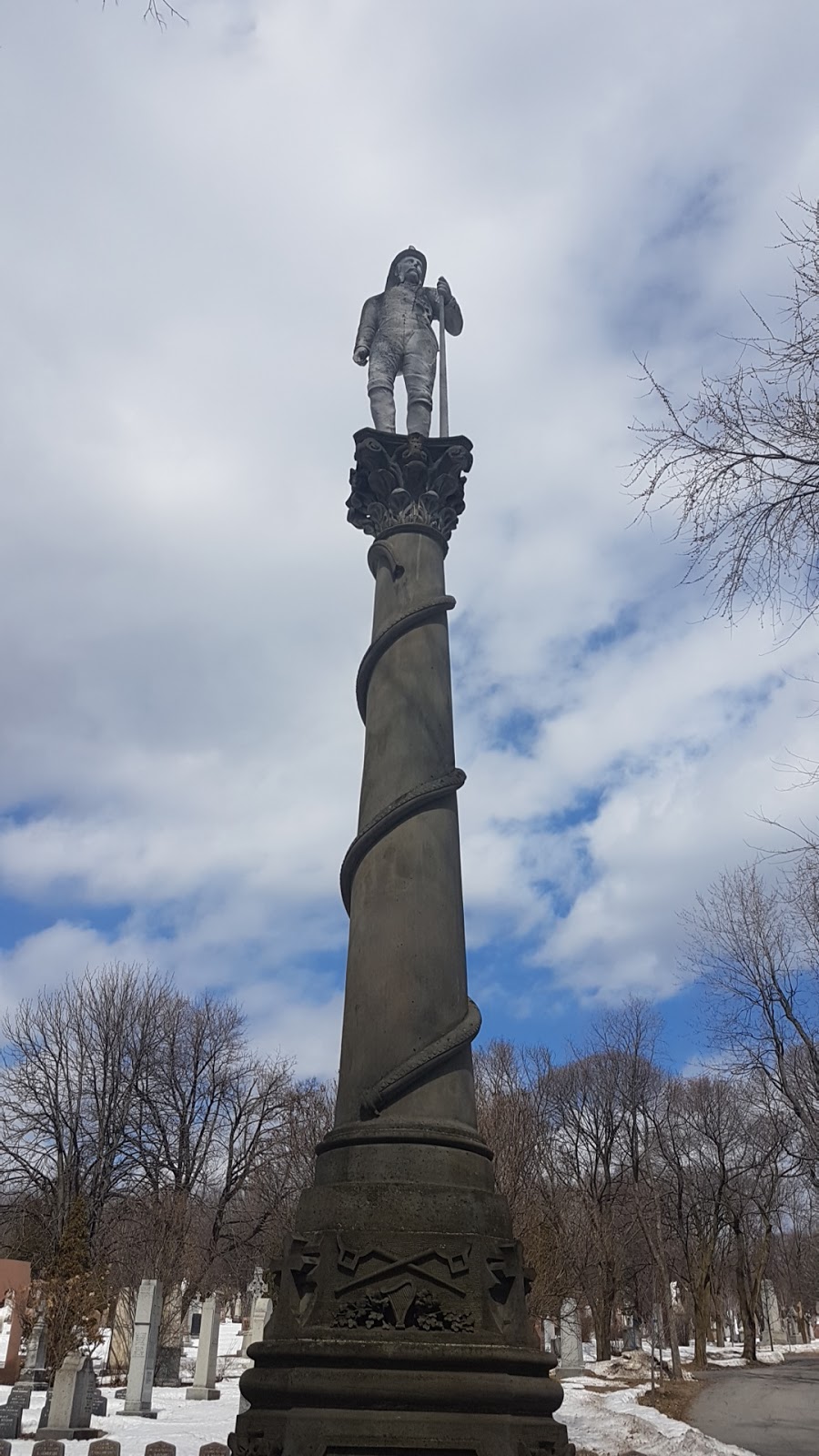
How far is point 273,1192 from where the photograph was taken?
3512 centimetres

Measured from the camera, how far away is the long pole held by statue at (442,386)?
9500 mm

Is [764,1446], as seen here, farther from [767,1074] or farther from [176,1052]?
[176,1052]

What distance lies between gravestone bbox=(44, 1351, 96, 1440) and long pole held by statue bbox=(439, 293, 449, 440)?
17.1 meters

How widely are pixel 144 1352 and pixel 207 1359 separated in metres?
4.07

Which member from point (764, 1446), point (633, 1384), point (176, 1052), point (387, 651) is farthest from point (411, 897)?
point (176, 1052)

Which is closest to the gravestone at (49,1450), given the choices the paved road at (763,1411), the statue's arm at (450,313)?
the paved road at (763,1411)

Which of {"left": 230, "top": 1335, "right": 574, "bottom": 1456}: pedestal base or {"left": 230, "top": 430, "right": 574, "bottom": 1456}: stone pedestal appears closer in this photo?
{"left": 230, "top": 1335, "right": 574, "bottom": 1456}: pedestal base

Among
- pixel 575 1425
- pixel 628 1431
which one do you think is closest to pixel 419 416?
pixel 628 1431

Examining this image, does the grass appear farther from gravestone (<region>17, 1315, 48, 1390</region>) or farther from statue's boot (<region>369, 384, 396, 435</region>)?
statue's boot (<region>369, 384, 396, 435</region>)

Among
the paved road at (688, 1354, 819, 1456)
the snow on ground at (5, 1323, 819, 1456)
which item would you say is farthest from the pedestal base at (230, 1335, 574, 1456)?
the paved road at (688, 1354, 819, 1456)

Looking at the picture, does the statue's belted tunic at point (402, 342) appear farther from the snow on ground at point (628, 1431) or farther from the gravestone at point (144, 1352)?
the gravestone at point (144, 1352)

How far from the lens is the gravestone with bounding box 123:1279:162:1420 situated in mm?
21906

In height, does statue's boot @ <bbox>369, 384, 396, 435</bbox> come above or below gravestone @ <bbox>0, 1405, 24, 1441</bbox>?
above

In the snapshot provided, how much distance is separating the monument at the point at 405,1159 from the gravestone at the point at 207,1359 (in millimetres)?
23405
